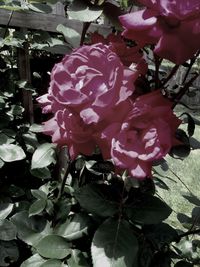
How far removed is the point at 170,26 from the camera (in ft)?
2.13

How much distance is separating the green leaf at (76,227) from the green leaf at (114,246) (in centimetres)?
10

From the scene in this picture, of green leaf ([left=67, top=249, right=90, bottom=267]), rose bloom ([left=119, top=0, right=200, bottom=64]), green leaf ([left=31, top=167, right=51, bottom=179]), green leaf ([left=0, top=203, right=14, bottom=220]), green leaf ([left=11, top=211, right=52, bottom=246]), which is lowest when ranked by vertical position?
green leaf ([left=0, top=203, right=14, bottom=220])

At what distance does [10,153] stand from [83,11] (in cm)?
50

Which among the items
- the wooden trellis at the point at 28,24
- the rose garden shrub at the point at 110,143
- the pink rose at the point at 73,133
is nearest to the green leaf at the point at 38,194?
the rose garden shrub at the point at 110,143

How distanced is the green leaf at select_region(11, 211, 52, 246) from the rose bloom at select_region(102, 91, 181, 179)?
0.48 m

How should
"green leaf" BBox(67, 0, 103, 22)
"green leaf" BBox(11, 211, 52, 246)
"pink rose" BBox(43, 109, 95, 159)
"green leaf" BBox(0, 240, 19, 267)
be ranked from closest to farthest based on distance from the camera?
"pink rose" BBox(43, 109, 95, 159), "green leaf" BBox(67, 0, 103, 22), "green leaf" BBox(11, 211, 52, 246), "green leaf" BBox(0, 240, 19, 267)

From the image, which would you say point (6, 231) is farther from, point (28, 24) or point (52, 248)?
point (28, 24)

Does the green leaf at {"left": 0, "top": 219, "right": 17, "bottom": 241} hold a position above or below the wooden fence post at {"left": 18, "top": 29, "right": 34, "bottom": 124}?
below

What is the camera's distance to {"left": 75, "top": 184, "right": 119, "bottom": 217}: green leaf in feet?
2.94

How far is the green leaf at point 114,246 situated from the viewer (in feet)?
2.63

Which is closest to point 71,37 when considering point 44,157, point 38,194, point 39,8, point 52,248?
point 39,8

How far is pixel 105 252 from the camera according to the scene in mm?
815

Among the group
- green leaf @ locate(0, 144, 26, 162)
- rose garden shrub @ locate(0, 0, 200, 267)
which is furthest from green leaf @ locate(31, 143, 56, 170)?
green leaf @ locate(0, 144, 26, 162)

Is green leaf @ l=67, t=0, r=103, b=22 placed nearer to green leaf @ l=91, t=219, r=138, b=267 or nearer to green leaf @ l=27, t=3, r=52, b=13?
green leaf @ l=27, t=3, r=52, b=13
